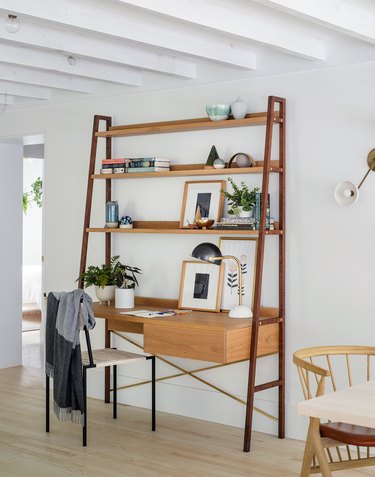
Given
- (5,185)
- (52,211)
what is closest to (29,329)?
(5,185)

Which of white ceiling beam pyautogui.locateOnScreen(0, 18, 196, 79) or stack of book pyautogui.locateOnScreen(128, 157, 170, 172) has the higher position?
white ceiling beam pyautogui.locateOnScreen(0, 18, 196, 79)

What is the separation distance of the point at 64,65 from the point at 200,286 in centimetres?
173

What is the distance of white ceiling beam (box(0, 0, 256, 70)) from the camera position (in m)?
3.75

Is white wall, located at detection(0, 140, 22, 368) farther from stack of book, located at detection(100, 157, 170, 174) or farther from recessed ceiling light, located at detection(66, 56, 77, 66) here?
recessed ceiling light, located at detection(66, 56, 77, 66)

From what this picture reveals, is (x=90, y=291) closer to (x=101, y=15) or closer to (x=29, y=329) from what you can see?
(x=101, y=15)

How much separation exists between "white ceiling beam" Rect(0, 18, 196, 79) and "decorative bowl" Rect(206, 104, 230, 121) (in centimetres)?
35

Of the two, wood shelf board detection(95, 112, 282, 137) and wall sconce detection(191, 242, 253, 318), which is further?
wood shelf board detection(95, 112, 282, 137)

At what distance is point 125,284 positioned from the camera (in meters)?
5.43

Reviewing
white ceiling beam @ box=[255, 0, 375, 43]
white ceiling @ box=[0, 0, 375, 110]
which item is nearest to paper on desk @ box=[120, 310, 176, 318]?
white ceiling @ box=[0, 0, 375, 110]

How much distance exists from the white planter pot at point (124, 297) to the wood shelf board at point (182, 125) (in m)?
1.13

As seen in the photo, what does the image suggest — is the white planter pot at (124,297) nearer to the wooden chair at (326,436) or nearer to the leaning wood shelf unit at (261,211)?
the leaning wood shelf unit at (261,211)

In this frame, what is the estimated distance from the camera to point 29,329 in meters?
9.48

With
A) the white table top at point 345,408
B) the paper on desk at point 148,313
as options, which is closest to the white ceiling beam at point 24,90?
the paper on desk at point 148,313

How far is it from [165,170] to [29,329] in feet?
15.9
